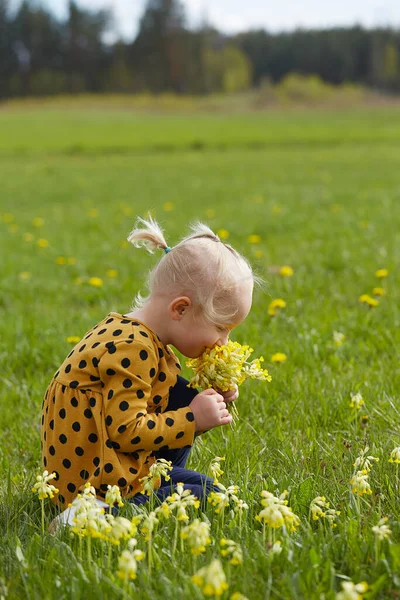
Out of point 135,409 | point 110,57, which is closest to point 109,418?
point 135,409

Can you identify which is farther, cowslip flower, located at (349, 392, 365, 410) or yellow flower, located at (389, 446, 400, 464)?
cowslip flower, located at (349, 392, 365, 410)

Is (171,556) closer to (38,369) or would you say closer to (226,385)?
(226,385)

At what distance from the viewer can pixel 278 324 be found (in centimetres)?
434

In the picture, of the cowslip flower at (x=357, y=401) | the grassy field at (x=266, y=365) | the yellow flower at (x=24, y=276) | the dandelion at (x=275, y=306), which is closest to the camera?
the grassy field at (x=266, y=365)

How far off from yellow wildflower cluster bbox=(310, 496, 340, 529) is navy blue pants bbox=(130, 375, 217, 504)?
1.23 ft

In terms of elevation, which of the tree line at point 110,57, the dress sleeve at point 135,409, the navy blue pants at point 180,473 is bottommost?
the navy blue pants at point 180,473

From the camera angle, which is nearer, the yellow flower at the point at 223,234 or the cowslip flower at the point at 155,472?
the cowslip flower at the point at 155,472

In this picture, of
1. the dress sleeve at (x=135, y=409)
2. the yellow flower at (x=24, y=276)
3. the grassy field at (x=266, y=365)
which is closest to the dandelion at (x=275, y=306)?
the grassy field at (x=266, y=365)

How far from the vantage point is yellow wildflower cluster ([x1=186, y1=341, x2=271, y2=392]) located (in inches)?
95.3

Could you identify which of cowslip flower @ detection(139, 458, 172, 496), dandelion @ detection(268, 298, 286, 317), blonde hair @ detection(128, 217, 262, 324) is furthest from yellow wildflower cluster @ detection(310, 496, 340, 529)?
dandelion @ detection(268, 298, 286, 317)

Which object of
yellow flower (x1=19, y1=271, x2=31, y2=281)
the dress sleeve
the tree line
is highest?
the tree line

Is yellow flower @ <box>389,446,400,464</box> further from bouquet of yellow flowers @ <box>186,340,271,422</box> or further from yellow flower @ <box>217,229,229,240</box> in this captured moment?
yellow flower @ <box>217,229,229,240</box>

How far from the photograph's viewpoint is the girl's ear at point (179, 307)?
239 centimetres

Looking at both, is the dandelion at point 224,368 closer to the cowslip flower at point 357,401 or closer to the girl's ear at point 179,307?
the girl's ear at point 179,307
